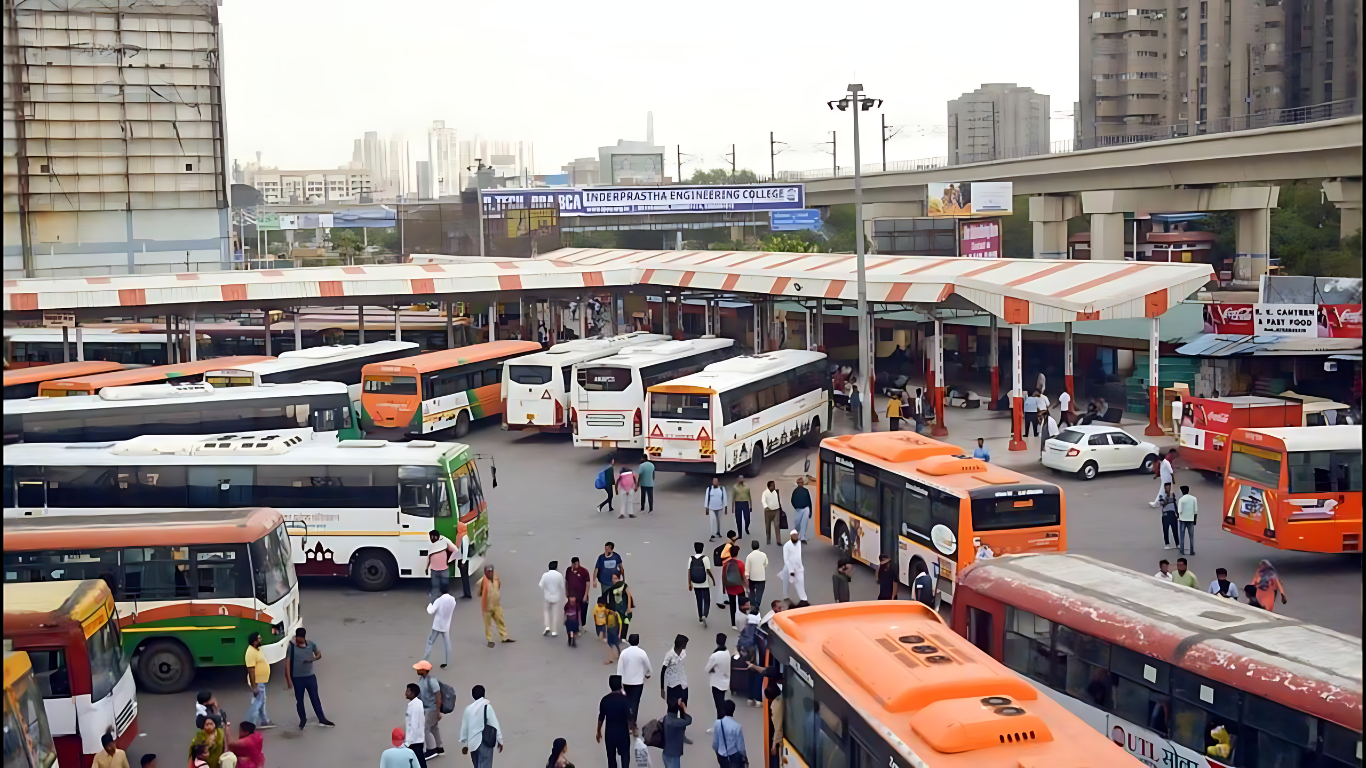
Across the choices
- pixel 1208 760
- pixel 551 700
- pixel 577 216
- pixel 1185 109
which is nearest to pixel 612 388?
pixel 551 700

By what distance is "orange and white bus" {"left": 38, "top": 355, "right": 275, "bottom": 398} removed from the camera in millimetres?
28117

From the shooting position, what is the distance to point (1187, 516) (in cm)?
1847

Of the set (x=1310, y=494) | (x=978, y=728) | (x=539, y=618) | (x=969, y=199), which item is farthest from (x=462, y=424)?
(x=969, y=199)

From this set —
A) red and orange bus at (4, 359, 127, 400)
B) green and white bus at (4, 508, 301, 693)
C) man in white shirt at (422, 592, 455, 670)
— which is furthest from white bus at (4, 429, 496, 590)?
red and orange bus at (4, 359, 127, 400)

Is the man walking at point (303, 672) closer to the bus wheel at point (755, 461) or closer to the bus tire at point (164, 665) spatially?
the bus tire at point (164, 665)

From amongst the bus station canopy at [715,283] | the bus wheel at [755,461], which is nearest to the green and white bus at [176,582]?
the bus wheel at [755,461]

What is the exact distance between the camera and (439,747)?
479 inches

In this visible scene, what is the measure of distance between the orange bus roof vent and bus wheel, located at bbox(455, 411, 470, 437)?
79.6ft

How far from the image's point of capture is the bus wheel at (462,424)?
103 feet

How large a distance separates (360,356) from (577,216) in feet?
125

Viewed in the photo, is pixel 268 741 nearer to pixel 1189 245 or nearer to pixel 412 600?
pixel 412 600

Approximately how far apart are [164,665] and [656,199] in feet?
183

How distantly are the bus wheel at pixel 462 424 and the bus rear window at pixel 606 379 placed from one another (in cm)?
505

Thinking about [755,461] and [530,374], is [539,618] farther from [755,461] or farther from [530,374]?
[530,374]
